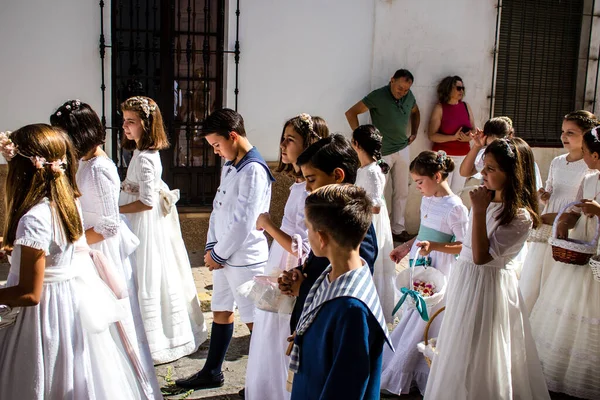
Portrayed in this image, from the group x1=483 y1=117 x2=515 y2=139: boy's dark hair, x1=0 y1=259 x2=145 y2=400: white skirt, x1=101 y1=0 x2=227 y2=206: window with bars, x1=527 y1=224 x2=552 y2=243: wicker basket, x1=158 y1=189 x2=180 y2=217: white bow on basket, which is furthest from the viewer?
x1=101 y1=0 x2=227 y2=206: window with bars

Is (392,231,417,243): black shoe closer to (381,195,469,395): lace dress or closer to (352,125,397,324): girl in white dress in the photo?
(352,125,397,324): girl in white dress

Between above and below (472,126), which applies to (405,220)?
below

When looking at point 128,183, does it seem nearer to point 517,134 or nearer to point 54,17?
point 54,17

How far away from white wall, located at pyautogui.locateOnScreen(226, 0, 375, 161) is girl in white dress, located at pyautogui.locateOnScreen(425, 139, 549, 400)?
444cm

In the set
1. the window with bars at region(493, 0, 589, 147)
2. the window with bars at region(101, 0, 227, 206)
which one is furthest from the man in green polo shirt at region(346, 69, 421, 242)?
the window with bars at region(101, 0, 227, 206)

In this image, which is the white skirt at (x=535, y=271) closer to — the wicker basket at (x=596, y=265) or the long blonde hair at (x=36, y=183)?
the wicker basket at (x=596, y=265)

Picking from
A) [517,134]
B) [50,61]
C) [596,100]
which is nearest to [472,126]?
[517,134]

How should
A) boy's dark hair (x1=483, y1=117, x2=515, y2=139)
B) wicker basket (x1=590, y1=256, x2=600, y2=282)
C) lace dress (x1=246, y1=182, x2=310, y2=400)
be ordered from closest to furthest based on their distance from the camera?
lace dress (x1=246, y1=182, x2=310, y2=400)
wicker basket (x1=590, y1=256, x2=600, y2=282)
boy's dark hair (x1=483, y1=117, x2=515, y2=139)

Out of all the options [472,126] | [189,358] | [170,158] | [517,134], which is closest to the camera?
[189,358]

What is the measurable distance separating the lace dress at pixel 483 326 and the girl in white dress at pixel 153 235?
1.96 metres

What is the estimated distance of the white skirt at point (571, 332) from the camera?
4.52 m

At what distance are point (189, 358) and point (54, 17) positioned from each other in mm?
4038

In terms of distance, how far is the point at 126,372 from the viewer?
3441 millimetres

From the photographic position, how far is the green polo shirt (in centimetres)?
818
